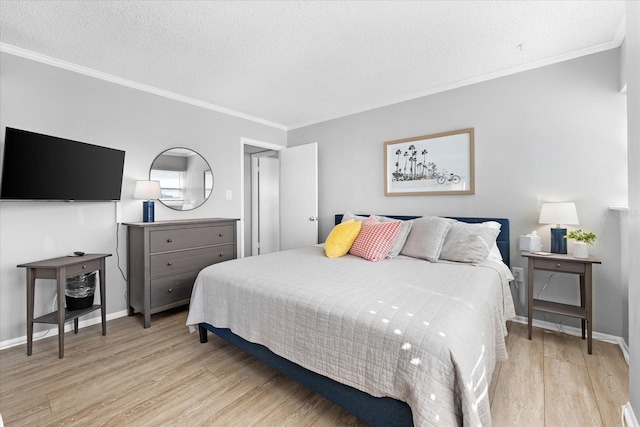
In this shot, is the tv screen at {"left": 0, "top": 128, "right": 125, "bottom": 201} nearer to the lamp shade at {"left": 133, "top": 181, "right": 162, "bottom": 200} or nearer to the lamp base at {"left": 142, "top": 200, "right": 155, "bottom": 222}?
the lamp shade at {"left": 133, "top": 181, "right": 162, "bottom": 200}

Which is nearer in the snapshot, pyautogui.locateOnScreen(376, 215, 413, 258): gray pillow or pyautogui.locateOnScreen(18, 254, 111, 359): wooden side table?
pyautogui.locateOnScreen(18, 254, 111, 359): wooden side table

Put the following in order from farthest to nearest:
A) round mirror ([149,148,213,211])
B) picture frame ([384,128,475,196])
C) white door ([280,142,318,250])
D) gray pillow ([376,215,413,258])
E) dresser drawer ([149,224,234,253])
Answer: white door ([280,142,318,250])
round mirror ([149,148,213,211])
picture frame ([384,128,475,196])
dresser drawer ([149,224,234,253])
gray pillow ([376,215,413,258])

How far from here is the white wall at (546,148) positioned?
2350 millimetres

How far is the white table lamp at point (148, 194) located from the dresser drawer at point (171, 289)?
0.67 m

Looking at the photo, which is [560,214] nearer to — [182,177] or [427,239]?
[427,239]

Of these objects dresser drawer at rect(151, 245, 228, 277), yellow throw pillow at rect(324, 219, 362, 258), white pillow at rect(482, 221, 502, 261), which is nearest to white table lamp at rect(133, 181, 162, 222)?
dresser drawer at rect(151, 245, 228, 277)

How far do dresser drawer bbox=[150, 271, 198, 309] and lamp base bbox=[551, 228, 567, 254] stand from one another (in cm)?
347

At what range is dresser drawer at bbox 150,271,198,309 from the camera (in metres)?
2.78

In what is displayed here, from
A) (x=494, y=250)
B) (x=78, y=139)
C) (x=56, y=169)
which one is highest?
(x=78, y=139)

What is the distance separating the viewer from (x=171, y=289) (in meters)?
2.90

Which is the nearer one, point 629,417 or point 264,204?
point 629,417

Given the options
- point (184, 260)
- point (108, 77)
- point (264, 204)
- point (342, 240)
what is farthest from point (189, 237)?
point (264, 204)

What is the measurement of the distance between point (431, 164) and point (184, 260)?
2931 mm

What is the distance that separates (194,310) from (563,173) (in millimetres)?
3358
